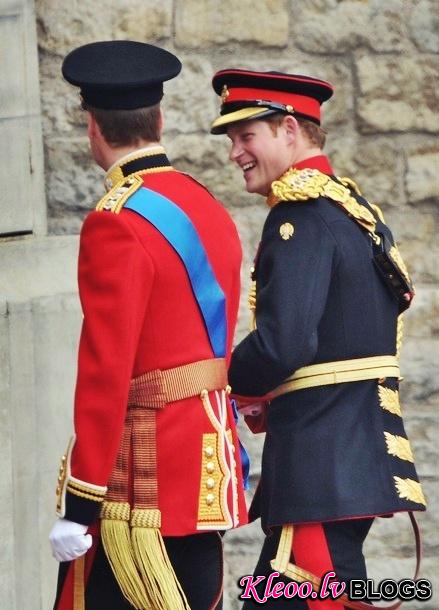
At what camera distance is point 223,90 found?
4.34 m

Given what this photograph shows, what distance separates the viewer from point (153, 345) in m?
3.76

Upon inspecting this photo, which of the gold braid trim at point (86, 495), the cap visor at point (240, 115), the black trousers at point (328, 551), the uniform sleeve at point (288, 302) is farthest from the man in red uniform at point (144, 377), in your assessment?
the cap visor at point (240, 115)

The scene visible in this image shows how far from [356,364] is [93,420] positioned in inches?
32.0

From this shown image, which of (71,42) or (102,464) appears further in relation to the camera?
(71,42)

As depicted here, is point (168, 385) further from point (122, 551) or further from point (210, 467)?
point (122, 551)

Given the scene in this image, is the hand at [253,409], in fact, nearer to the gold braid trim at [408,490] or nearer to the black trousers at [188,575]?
the gold braid trim at [408,490]

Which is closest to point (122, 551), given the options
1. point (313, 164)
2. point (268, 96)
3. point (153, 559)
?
point (153, 559)

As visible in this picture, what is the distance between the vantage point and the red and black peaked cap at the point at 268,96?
4.22 meters

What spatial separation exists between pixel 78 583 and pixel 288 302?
85cm

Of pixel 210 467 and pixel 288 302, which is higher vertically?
pixel 288 302

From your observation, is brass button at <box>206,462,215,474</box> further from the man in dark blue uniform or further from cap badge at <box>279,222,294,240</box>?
cap badge at <box>279,222,294,240</box>

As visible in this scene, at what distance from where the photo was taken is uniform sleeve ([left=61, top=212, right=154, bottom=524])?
11.9ft

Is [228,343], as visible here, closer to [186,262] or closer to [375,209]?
[186,262]

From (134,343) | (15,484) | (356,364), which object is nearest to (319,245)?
(356,364)
